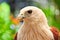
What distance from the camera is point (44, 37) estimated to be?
0.46 metres

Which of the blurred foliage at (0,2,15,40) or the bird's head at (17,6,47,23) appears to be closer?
the bird's head at (17,6,47,23)

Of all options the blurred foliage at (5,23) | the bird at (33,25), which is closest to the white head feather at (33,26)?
the bird at (33,25)

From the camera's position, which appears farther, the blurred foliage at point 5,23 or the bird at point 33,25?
the blurred foliage at point 5,23

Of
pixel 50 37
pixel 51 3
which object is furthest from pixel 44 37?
pixel 51 3

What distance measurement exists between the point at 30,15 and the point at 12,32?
1.08 feet

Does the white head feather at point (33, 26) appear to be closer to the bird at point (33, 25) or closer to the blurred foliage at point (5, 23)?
the bird at point (33, 25)

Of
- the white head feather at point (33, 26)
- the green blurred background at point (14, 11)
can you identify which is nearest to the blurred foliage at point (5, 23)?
the green blurred background at point (14, 11)

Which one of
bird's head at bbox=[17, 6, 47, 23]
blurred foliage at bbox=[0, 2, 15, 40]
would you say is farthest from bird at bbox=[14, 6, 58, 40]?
blurred foliage at bbox=[0, 2, 15, 40]

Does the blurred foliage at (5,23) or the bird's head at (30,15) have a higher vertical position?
the bird's head at (30,15)

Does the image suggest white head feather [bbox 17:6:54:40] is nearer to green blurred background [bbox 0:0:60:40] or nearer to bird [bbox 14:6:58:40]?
bird [bbox 14:6:58:40]

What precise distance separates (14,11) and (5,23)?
9 cm

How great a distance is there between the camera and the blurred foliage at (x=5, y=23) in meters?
0.72

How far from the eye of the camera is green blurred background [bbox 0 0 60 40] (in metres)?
0.75

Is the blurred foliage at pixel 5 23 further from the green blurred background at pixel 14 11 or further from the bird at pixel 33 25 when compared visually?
the bird at pixel 33 25
